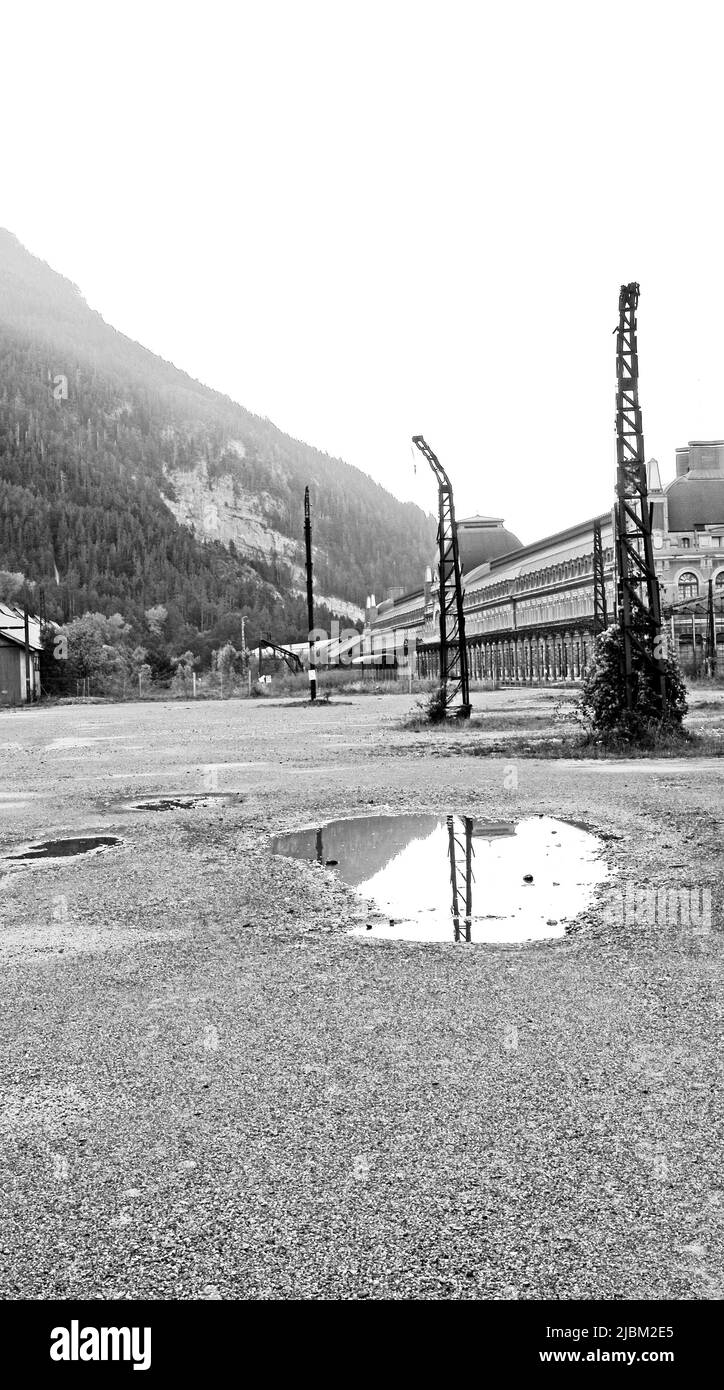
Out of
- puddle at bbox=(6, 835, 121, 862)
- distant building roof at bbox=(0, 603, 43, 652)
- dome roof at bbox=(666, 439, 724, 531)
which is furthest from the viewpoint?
dome roof at bbox=(666, 439, 724, 531)

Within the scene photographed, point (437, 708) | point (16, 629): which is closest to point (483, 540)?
point (16, 629)

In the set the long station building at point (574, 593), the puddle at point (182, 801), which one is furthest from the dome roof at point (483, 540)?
the puddle at point (182, 801)

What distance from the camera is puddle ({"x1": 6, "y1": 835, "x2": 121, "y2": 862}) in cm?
958

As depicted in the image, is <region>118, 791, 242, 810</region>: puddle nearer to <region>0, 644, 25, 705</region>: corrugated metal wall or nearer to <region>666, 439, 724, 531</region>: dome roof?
<region>0, 644, 25, 705</region>: corrugated metal wall

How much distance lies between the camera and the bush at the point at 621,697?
814 inches

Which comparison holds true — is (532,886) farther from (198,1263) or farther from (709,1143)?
(198,1263)

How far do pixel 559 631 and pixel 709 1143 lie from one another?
67.5 metres

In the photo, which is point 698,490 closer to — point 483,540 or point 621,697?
point 483,540

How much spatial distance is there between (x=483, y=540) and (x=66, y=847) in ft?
536

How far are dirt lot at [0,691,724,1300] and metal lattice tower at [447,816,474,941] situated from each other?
533mm

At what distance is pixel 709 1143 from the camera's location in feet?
11.7

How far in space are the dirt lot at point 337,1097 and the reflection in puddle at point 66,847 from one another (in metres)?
0.81

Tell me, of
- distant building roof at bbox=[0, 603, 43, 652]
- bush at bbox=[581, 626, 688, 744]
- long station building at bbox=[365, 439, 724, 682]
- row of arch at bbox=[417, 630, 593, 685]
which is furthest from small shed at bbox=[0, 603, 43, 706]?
bush at bbox=[581, 626, 688, 744]
